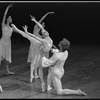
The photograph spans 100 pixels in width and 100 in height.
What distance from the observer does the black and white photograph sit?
811 centimetres

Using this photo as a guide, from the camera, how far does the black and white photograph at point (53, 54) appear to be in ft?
26.6

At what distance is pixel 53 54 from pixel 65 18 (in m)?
8.70

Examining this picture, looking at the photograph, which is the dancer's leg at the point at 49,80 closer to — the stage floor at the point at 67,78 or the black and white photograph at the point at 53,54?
the black and white photograph at the point at 53,54

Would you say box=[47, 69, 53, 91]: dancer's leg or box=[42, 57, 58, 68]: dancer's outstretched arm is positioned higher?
box=[42, 57, 58, 68]: dancer's outstretched arm

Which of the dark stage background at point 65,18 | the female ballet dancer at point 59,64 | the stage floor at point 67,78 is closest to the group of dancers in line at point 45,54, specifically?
the female ballet dancer at point 59,64

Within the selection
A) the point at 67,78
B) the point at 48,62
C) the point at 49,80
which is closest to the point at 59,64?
the point at 48,62

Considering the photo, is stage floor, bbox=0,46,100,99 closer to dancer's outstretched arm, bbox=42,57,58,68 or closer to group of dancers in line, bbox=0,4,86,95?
group of dancers in line, bbox=0,4,86,95

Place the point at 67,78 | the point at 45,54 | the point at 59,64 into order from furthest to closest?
the point at 67,78
the point at 45,54
the point at 59,64

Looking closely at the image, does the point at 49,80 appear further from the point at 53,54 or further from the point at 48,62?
the point at 53,54

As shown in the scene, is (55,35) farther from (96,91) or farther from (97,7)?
(96,91)

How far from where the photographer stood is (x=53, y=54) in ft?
26.5

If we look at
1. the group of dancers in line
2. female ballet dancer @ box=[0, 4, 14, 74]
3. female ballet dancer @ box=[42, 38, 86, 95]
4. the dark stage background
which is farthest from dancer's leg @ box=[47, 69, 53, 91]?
the dark stage background

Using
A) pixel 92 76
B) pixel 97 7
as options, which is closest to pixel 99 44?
pixel 97 7

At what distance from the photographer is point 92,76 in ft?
31.6
